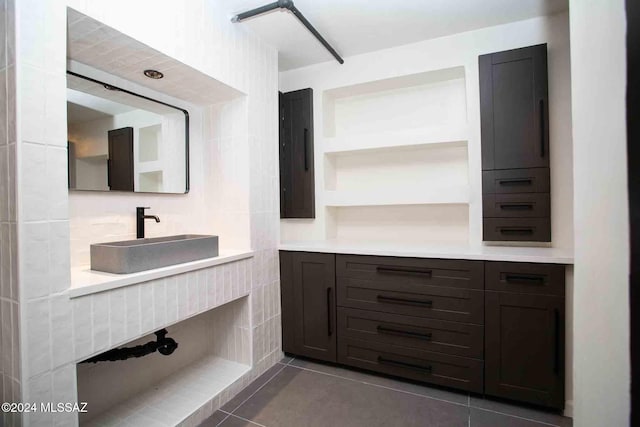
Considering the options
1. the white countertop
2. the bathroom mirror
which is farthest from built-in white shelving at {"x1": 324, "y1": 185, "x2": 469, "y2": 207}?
the bathroom mirror

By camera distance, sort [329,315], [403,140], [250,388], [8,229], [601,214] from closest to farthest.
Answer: [601,214] < [8,229] < [250,388] < [329,315] < [403,140]

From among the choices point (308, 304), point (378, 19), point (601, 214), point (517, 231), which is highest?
point (378, 19)

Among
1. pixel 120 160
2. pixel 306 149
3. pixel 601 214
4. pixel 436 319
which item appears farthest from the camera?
pixel 306 149

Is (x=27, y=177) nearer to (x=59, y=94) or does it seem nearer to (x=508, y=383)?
(x=59, y=94)

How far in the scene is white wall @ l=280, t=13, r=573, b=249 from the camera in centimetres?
198

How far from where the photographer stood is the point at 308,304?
2.23m

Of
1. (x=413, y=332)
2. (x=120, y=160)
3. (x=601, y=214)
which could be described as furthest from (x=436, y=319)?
(x=120, y=160)

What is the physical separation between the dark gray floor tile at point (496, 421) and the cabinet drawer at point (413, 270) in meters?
0.68

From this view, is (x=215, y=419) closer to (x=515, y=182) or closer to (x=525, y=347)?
(x=525, y=347)

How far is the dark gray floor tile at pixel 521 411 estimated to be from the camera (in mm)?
1617

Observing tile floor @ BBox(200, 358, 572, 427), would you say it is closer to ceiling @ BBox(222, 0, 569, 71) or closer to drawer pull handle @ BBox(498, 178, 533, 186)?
drawer pull handle @ BBox(498, 178, 533, 186)

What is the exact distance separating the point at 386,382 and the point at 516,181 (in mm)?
1549

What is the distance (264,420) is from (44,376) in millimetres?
1042

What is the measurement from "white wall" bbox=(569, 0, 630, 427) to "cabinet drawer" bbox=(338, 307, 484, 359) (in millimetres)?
1087
